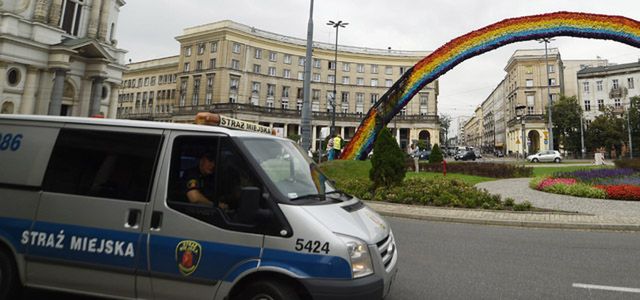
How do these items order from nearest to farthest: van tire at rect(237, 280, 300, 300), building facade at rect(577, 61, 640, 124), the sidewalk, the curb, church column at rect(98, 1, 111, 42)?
van tire at rect(237, 280, 300, 300) → the curb → the sidewalk → church column at rect(98, 1, 111, 42) → building facade at rect(577, 61, 640, 124)

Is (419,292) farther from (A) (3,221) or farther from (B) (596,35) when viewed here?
(B) (596,35)

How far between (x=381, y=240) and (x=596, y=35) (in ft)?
61.3

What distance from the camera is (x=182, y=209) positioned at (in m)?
3.26

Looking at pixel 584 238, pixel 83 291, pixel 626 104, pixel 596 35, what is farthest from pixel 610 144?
pixel 83 291

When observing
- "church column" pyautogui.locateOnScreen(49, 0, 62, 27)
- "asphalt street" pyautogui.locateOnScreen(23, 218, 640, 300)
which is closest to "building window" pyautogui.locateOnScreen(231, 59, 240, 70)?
"church column" pyautogui.locateOnScreen(49, 0, 62, 27)

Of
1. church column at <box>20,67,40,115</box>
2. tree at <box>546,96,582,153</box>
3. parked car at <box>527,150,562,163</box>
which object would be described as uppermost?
tree at <box>546,96,582,153</box>

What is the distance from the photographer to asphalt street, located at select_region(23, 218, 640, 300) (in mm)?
4434

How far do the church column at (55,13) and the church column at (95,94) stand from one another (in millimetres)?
6107

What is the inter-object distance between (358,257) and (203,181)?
1.69 meters

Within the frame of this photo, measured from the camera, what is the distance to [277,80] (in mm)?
77250

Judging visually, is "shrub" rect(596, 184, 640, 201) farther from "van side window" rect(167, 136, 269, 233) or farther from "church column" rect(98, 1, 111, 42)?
"church column" rect(98, 1, 111, 42)

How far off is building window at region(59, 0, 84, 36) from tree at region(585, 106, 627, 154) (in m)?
73.3

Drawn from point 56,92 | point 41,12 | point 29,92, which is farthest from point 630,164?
point 41,12

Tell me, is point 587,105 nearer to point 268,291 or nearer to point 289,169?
point 289,169
